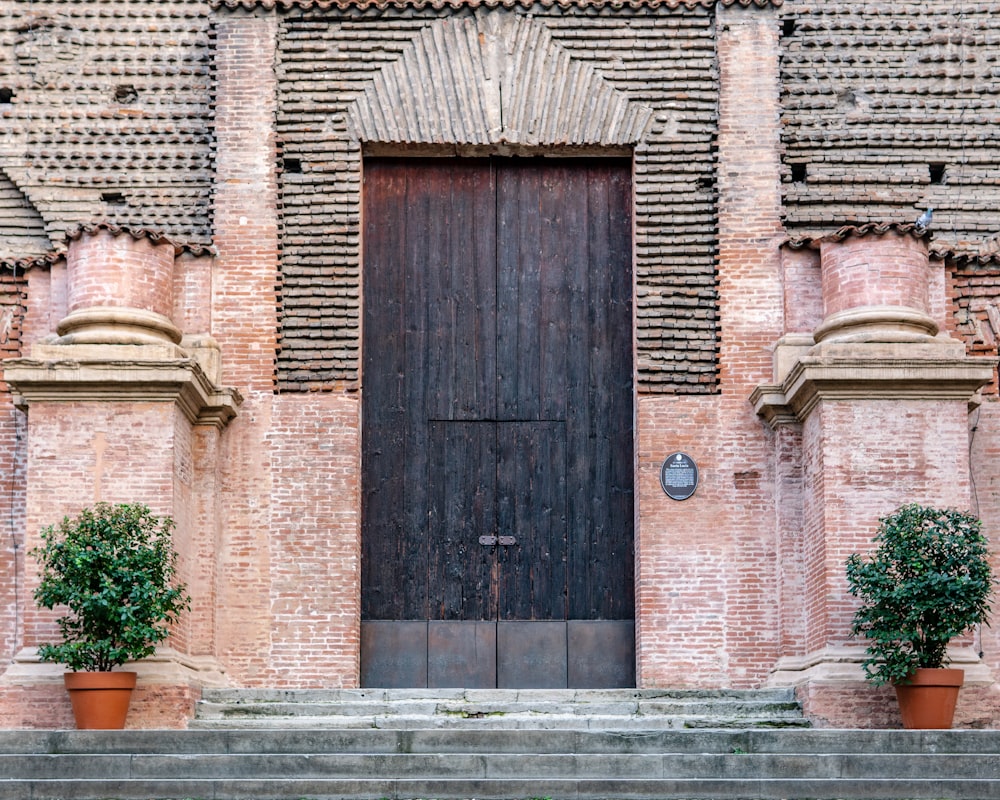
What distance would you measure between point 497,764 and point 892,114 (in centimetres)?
783

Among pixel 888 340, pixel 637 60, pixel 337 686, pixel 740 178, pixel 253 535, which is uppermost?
pixel 637 60

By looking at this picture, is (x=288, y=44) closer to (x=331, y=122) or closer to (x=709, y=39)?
(x=331, y=122)

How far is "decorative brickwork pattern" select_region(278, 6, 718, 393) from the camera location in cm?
1719

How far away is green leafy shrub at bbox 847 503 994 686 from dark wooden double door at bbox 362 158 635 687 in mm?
2759

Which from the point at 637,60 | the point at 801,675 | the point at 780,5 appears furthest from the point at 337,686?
the point at 780,5

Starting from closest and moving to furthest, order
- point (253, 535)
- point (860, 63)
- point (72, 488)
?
point (72, 488)
point (253, 535)
point (860, 63)

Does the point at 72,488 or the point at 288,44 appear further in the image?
the point at 288,44

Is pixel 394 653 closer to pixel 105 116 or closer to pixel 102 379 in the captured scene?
pixel 102 379

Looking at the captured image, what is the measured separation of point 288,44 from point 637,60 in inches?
124

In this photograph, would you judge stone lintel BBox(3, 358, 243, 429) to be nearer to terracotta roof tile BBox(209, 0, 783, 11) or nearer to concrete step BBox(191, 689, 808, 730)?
concrete step BBox(191, 689, 808, 730)

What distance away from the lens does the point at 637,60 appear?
58.1 feet

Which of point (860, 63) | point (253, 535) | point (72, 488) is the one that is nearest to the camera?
point (72, 488)

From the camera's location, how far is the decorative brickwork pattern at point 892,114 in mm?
17531

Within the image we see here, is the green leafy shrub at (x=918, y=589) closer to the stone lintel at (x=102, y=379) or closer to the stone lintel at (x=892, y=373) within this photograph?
the stone lintel at (x=892, y=373)
